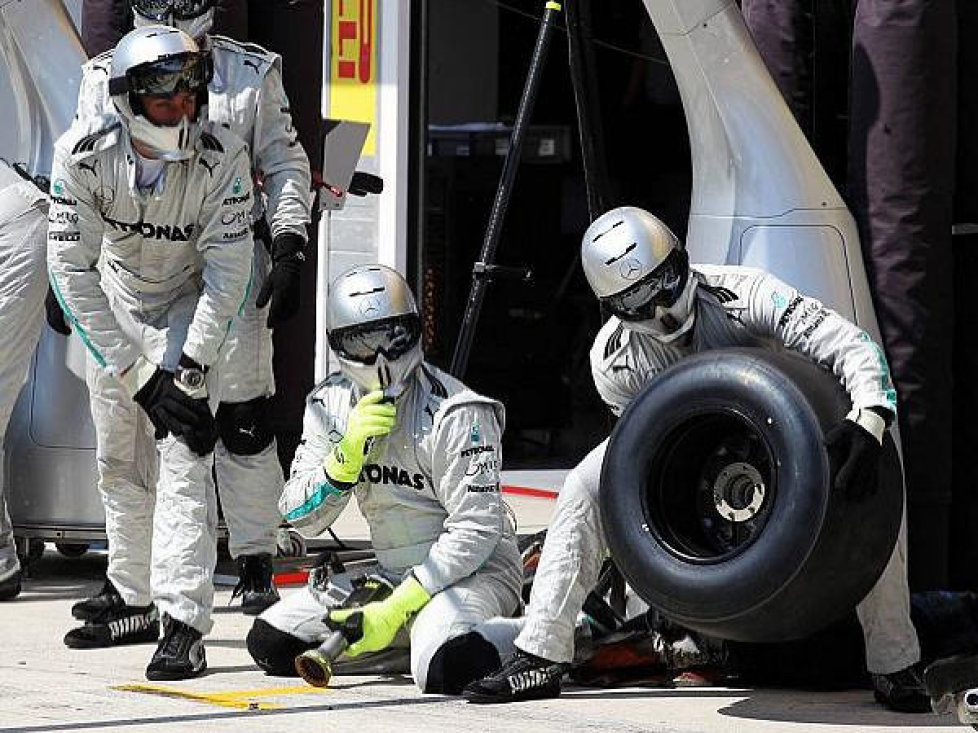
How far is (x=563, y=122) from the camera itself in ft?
52.9

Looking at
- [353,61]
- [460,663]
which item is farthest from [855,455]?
[353,61]

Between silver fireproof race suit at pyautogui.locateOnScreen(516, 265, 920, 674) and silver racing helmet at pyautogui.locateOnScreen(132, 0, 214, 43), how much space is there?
198cm

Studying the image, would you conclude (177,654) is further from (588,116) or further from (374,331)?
(588,116)

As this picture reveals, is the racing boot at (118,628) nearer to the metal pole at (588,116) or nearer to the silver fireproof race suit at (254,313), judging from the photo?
the silver fireproof race suit at (254,313)

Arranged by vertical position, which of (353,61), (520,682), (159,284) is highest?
(353,61)

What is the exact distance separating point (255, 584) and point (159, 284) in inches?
50.3

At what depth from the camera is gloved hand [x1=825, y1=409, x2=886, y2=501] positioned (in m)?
6.00

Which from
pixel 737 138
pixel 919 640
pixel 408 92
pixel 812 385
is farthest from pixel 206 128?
pixel 408 92

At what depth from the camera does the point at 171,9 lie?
7.88m

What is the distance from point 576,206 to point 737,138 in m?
9.01

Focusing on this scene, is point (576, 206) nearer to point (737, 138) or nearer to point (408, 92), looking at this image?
point (408, 92)

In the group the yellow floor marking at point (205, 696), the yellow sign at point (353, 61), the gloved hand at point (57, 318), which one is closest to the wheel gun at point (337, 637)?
the yellow floor marking at point (205, 696)

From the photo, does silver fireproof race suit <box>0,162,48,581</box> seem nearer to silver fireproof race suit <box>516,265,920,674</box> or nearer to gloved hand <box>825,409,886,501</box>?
silver fireproof race suit <box>516,265,920,674</box>

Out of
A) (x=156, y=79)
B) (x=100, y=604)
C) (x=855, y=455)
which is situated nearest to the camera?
(x=855, y=455)
